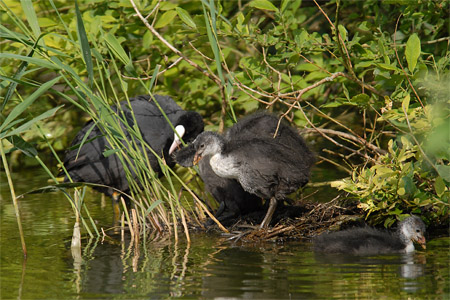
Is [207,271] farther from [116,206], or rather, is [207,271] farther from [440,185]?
[116,206]

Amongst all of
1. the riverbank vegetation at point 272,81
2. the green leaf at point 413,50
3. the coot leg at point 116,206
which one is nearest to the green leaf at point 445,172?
the riverbank vegetation at point 272,81

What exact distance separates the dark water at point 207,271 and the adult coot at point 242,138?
44cm

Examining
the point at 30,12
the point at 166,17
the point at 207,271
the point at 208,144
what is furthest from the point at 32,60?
the point at 166,17

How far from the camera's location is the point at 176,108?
637 cm

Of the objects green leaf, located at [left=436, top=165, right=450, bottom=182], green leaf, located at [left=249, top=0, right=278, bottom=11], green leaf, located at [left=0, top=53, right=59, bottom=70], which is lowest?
green leaf, located at [left=436, top=165, right=450, bottom=182]

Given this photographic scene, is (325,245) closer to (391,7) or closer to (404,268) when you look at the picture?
(404,268)

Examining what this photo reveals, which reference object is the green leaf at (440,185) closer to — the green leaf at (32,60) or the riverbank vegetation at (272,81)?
the riverbank vegetation at (272,81)

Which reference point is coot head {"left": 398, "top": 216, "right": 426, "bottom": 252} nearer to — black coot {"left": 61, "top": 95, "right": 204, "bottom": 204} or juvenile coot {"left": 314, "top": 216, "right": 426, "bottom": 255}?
juvenile coot {"left": 314, "top": 216, "right": 426, "bottom": 255}

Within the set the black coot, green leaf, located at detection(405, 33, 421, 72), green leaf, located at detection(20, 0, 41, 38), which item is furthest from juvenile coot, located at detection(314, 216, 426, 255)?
green leaf, located at detection(20, 0, 41, 38)

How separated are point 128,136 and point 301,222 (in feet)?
6.03

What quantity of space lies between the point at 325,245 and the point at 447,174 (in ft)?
3.01

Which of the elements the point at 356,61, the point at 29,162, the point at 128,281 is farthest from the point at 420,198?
the point at 29,162

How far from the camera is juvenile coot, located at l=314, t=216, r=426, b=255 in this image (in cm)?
445

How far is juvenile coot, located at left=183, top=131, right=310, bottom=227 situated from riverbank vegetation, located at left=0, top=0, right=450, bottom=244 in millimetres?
280
